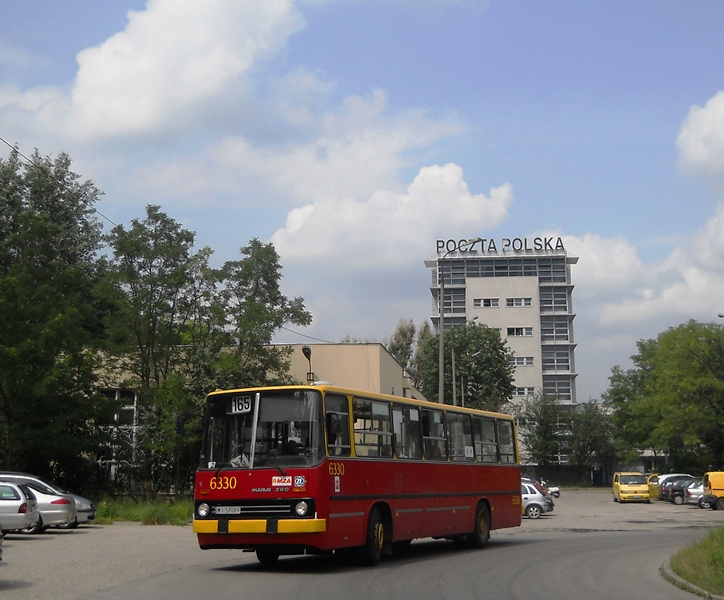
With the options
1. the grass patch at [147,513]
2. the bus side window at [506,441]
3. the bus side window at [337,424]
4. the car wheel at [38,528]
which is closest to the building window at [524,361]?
the grass patch at [147,513]

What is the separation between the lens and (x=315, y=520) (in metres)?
14.1

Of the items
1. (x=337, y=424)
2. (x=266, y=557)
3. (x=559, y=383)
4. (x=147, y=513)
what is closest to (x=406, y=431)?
(x=337, y=424)

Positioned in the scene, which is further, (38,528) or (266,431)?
(38,528)

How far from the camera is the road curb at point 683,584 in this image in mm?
11703

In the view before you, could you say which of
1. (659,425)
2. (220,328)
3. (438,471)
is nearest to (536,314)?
(659,425)

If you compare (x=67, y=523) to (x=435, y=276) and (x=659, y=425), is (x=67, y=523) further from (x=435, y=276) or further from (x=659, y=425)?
(x=435, y=276)

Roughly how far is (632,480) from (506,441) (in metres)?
35.6

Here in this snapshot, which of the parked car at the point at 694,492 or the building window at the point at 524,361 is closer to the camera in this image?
the parked car at the point at 694,492

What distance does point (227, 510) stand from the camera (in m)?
14.6

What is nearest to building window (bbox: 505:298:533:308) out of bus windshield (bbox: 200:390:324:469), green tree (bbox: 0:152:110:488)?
green tree (bbox: 0:152:110:488)

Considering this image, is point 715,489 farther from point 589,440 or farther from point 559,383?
point 559,383

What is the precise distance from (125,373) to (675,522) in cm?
2280

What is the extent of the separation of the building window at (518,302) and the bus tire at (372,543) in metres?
96.9

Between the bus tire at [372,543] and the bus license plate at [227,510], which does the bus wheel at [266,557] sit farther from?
the bus license plate at [227,510]
